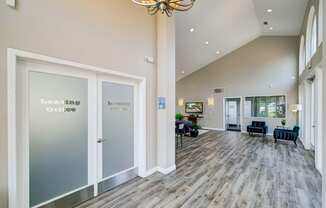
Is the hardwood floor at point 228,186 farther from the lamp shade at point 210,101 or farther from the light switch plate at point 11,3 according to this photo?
the lamp shade at point 210,101

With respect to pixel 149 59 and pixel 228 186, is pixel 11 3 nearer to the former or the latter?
pixel 149 59

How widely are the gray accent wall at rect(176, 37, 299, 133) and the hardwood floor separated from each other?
4.87m

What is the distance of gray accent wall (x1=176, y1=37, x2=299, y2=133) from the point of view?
338 inches

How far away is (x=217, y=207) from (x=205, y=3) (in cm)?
595

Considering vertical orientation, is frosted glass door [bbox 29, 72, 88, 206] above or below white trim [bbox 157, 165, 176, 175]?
above

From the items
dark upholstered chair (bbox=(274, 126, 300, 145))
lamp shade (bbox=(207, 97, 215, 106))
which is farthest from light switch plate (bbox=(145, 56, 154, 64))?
lamp shade (bbox=(207, 97, 215, 106))

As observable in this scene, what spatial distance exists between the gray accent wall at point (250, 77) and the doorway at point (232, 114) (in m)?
0.34

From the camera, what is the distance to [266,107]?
367 inches

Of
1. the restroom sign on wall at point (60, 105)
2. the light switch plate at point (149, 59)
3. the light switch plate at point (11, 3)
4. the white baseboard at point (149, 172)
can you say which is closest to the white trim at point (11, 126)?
the restroom sign on wall at point (60, 105)

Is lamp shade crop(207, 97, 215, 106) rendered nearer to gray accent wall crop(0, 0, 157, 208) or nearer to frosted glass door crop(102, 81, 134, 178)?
gray accent wall crop(0, 0, 157, 208)

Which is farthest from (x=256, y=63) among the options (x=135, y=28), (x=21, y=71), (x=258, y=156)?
(x=21, y=71)

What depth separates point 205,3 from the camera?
5648mm

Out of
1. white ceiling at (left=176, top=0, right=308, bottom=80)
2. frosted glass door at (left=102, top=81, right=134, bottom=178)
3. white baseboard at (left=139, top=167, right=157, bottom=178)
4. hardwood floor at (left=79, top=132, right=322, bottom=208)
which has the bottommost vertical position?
hardwood floor at (left=79, top=132, right=322, bottom=208)

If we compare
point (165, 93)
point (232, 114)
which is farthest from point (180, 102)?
point (165, 93)
